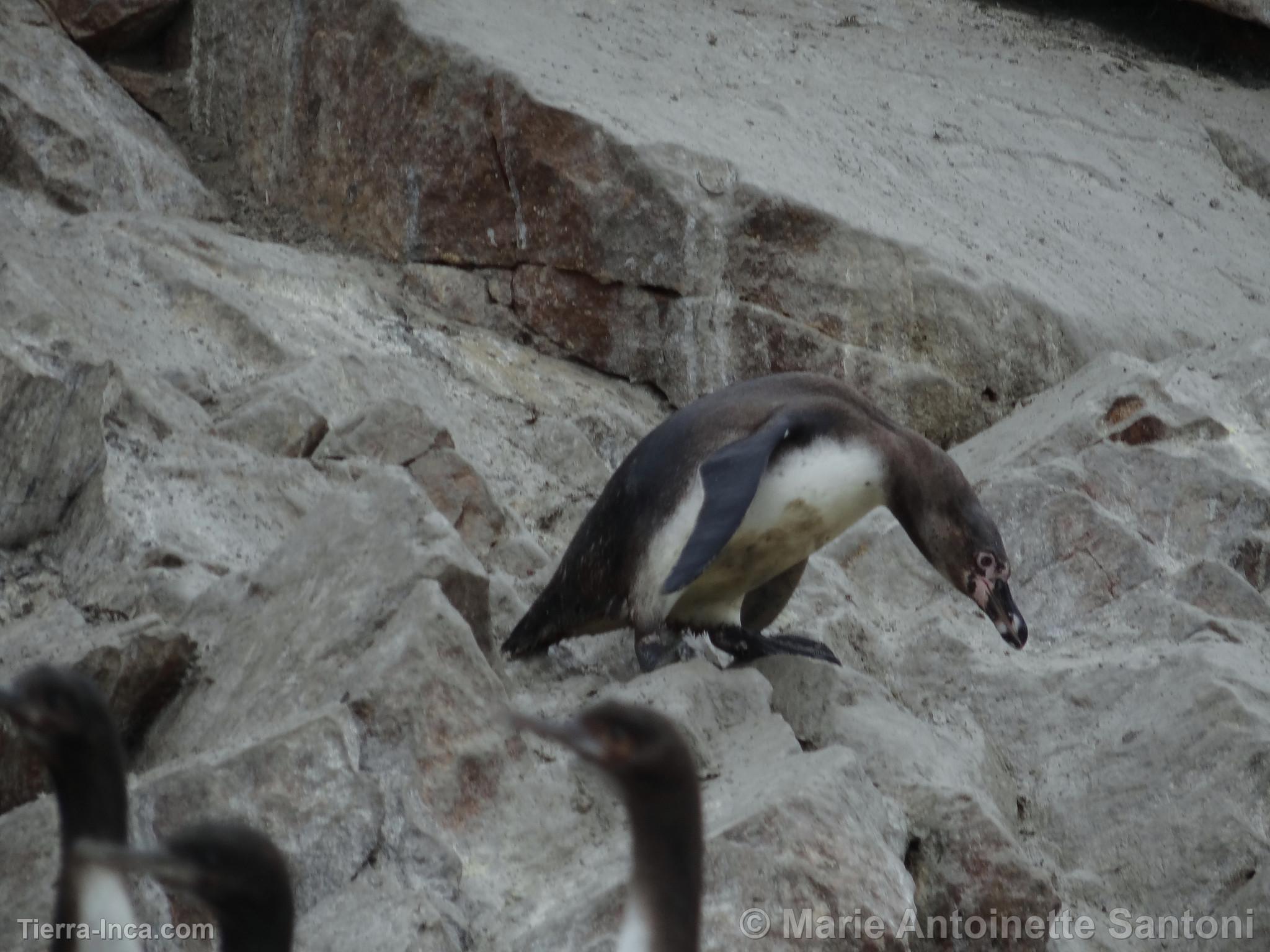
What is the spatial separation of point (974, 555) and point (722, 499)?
994 millimetres

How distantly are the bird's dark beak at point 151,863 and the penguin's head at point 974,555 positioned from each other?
316cm

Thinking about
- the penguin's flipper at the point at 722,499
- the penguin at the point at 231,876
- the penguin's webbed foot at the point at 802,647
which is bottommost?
the penguin's webbed foot at the point at 802,647

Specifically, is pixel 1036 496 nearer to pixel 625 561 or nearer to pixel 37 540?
pixel 625 561

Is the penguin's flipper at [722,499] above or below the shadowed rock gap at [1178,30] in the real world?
above

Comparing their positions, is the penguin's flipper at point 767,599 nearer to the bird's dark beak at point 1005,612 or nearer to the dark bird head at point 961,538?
the dark bird head at point 961,538

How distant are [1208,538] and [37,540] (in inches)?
168

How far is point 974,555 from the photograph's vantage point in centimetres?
536

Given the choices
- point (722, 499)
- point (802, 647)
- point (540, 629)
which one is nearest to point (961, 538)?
point (802, 647)

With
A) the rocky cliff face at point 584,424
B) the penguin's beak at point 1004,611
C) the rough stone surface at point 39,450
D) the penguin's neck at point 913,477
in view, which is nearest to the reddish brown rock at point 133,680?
the rocky cliff face at point 584,424

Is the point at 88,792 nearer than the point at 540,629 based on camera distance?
Yes

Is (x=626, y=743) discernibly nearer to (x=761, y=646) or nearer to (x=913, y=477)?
(x=761, y=646)

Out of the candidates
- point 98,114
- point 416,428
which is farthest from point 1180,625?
point 98,114

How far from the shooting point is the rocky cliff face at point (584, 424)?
397 cm

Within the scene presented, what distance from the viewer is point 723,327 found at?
815cm
